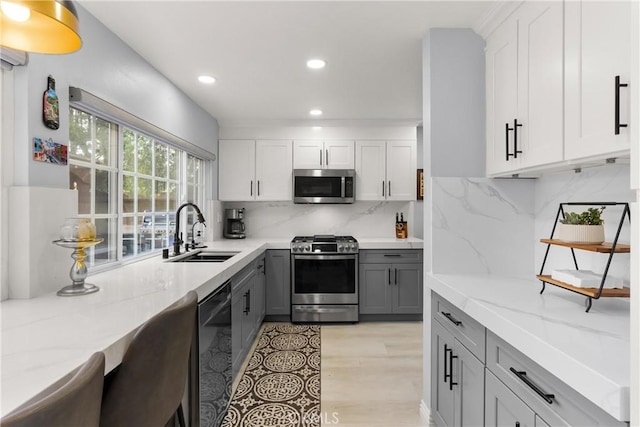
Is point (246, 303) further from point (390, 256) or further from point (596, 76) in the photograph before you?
point (596, 76)

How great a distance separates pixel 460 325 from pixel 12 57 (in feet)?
7.53

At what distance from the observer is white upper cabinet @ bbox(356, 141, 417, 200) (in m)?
4.34

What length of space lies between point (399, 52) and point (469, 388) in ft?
6.77

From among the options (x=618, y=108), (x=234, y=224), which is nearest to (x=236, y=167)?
(x=234, y=224)

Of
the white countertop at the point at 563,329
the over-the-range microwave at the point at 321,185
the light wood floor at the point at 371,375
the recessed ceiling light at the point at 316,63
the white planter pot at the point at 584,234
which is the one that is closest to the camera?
the white countertop at the point at 563,329

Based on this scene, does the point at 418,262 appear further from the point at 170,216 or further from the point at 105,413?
the point at 105,413

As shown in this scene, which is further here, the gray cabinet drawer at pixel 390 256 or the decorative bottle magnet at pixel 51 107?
the gray cabinet drawer at pixel 390 256

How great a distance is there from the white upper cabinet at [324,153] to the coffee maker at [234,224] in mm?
974

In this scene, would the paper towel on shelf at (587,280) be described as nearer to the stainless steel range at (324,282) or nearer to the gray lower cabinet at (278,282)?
the stainless steel range at (324,282)

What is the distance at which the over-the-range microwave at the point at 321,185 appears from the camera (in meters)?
4.25

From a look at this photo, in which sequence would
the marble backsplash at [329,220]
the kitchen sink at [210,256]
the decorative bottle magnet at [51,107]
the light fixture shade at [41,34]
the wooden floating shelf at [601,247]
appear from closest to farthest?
1. the light fixture shade at [41,34]
2. the wooden floating shelf at [601,247]
3. the decorative bottle magnet at [51,107]
4. the kitchen sink at [210,256]
5. the marble backsplash at [329,220]

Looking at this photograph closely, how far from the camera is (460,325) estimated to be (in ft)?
5.50

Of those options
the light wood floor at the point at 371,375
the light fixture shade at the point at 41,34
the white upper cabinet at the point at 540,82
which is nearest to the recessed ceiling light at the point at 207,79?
the light fixture shade at the point at 41,34

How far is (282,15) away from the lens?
1.93 metres
